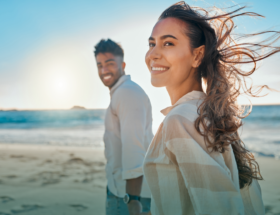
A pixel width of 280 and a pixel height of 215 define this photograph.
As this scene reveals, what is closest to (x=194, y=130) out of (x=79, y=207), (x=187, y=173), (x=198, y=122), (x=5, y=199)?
(x=198, y=122)

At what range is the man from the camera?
7.05 feet

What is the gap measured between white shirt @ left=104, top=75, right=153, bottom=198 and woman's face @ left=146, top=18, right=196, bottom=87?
33.1 inches

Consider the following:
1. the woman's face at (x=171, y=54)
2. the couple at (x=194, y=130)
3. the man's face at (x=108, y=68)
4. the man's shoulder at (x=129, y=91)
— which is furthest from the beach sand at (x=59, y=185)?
the woman's face at (x=171, y=54)

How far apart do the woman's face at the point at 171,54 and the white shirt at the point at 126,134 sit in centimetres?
84

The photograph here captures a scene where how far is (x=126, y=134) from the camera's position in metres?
2.25

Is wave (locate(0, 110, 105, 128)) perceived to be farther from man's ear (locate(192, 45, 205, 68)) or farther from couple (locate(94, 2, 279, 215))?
man's ear (locate(192, 45, 205, 68))

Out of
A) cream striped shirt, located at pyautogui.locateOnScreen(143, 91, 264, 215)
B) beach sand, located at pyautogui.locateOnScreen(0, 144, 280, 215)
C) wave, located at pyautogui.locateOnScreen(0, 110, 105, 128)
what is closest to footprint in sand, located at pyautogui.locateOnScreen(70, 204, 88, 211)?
beach sand, located at pyautogui.locateOnScreen(0, 144, 280, 215)

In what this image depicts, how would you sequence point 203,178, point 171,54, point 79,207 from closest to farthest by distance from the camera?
point 203,178, point 171,54, point 79,207

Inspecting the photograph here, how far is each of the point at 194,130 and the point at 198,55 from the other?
0.61 metres

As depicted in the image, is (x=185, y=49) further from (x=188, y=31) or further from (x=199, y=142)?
(x=199, y=142)

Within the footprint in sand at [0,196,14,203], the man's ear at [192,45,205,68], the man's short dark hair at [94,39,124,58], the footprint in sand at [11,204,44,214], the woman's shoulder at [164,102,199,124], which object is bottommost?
the footprint in sand at [11,204,44,214]

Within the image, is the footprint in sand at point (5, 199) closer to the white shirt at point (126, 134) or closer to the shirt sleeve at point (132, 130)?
the white shirt at point (126, 134)

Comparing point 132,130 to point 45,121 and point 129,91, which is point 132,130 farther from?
point 45,121

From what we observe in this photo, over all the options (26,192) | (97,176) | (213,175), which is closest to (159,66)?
(213,175)
